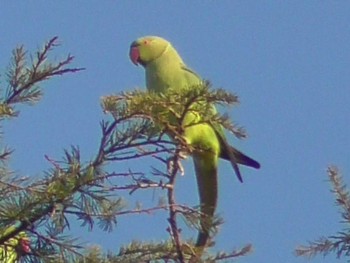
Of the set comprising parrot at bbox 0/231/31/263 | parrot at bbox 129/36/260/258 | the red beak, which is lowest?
parrot at bbox 0/231/31/263

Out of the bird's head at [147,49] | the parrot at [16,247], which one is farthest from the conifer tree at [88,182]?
the bird's head at [147,49]

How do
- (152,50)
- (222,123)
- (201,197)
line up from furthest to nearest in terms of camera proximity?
1. (152,50)
2. (201,197)
3. (222,123)

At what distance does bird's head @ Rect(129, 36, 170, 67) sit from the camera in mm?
3254

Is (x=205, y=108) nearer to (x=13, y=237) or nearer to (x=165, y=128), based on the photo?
(x=165, y=128)

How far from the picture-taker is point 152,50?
3285 mm

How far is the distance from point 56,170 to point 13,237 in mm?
175

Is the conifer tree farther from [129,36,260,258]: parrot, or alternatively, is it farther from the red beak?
the red beak

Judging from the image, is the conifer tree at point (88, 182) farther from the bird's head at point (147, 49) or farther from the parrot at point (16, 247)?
the bird's head at point (147, 49)

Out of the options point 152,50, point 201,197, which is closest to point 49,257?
A: point 201,197

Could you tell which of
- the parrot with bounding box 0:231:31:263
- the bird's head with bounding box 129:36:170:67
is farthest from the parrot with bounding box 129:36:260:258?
the parrot with bounding box 0:231:31:263

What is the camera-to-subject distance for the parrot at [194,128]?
2.46 metres

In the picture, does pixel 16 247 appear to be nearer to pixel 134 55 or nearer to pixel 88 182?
pixel 88 182

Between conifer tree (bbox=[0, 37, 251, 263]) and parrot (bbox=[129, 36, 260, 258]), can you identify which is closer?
conifer tree (bbox=[0, 37, 251, 263])

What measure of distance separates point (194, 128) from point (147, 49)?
3.45 ft
